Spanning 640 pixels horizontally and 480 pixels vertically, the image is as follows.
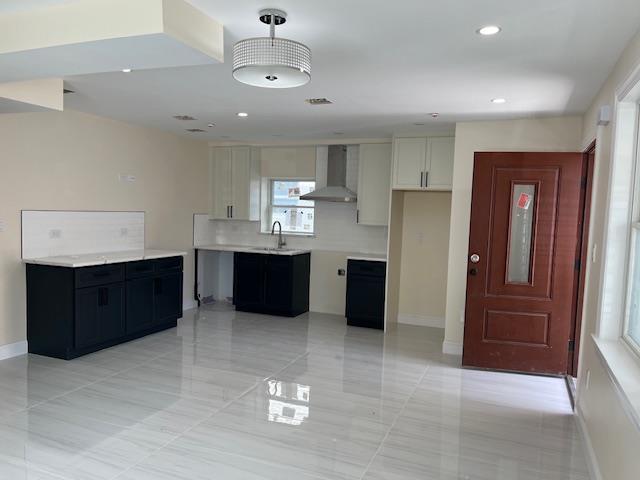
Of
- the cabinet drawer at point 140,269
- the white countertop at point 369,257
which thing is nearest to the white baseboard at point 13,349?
the cabinet drawer at point 140,269

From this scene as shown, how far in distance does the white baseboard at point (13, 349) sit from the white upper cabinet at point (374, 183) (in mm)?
3913

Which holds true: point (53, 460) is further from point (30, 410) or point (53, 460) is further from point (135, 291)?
point (135, 291)

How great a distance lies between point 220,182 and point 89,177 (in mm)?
2127

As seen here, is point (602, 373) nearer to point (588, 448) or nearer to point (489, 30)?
point (588, 448)

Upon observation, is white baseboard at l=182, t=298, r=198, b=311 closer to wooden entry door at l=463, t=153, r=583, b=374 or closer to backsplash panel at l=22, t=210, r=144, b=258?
backsplash panel at l=22, t=210, r=144, b=258

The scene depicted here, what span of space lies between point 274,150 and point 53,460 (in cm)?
491

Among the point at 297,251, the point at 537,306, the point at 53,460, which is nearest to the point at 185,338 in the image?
the point at 297,251

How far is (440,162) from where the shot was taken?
5.50 meters

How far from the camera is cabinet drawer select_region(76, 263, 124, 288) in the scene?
436cm

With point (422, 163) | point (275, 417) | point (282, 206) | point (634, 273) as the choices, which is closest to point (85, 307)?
point (275, 417)

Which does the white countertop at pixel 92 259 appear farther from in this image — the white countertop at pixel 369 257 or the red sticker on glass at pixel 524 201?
the red sticker on glass at pixel 524 201

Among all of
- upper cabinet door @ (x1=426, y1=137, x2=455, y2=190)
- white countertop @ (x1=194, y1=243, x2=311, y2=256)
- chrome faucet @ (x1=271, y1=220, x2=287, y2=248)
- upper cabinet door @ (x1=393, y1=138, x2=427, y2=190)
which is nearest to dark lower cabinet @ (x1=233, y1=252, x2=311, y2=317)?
white countertop @ (x1=194, y1=243, x2=311, y2=256)

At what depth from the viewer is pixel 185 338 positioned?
5.23 metres

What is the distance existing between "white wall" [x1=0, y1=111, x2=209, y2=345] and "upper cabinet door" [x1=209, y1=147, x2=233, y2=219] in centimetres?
12
